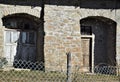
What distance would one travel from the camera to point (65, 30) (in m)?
14.0

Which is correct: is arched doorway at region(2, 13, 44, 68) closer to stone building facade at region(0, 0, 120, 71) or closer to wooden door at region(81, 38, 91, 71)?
stone building facade at region(0, 0, 120, 71)

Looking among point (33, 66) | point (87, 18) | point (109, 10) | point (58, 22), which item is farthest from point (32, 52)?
point (109, 10)

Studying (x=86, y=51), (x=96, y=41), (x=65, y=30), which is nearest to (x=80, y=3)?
(x=65, y=30)

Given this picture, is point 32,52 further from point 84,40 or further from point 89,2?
point 89,2

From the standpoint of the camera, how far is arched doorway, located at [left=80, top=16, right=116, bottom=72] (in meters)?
15.5

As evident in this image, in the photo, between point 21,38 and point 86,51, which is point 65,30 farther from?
point 21,38

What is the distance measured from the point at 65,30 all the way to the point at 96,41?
246 centimetres

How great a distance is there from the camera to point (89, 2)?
14.9 meters

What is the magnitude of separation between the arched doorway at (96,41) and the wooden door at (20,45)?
2.71m

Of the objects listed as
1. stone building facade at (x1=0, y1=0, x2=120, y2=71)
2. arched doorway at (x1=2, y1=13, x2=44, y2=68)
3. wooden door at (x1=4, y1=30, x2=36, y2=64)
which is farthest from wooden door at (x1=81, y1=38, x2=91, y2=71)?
wooden door at (x1=4, y1=30, x2=36, y2=64)

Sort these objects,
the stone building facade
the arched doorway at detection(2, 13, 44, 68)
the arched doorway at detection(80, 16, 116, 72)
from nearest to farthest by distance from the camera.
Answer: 1. the stone building facade
2. the arched doorway at detection(2, 13, 44, 68)
3. the arched doorway at detection(80, 16, 116, 72)

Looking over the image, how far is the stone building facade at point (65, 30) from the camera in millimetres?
13914

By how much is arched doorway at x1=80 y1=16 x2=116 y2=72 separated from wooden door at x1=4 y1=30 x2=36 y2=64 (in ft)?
8.88

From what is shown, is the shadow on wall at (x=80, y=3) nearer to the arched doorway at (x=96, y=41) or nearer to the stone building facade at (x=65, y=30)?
the stone building facade at (x=65, y=30)
